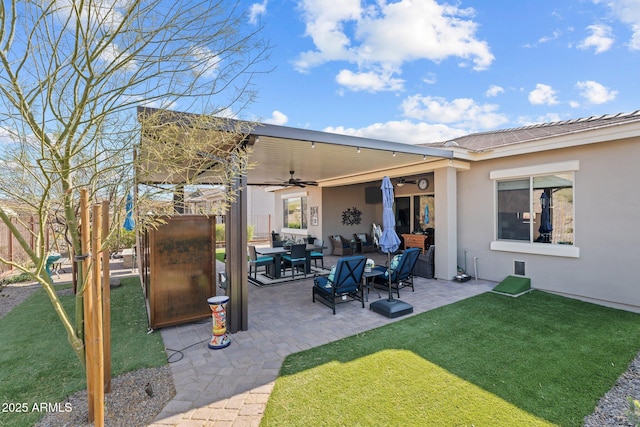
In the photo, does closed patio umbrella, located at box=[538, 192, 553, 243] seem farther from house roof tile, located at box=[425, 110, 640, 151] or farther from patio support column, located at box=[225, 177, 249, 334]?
patio support column, located at box=[225, 177, 249, 334]

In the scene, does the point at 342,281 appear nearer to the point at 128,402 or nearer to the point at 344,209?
the point at 128,402

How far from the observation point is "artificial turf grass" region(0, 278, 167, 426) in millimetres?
3004

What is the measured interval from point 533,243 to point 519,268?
27.7 inches

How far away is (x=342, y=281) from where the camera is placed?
216 inches

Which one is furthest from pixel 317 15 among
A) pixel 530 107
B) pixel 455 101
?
pixel 530 107

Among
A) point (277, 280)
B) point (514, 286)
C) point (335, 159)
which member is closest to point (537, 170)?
point (514, 286)

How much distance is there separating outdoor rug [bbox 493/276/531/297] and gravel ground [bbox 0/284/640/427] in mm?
2829

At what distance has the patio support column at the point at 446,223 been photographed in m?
7.65

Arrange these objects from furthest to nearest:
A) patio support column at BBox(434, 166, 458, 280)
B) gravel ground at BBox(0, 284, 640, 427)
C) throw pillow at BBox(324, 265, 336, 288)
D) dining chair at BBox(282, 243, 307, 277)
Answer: dining chair at BBox(282, 243, 307, 277), patio support column at BBox(434, 166, 458, 280), throw pillow at BBox(324, 265, 336, 288), gravel ground at BBox(0, 284, 640, 427)

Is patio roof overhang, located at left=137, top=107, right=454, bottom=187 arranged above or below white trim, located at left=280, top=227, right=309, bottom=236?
above

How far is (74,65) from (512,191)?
8256 millimetres

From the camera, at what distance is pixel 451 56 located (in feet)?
28.3

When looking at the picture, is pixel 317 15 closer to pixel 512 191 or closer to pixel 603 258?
pixel 512 191

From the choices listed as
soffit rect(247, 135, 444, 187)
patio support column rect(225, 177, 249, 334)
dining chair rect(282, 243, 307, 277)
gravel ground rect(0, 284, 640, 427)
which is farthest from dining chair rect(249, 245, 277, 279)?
gravel ground rect(0, 284, 640, 427)
